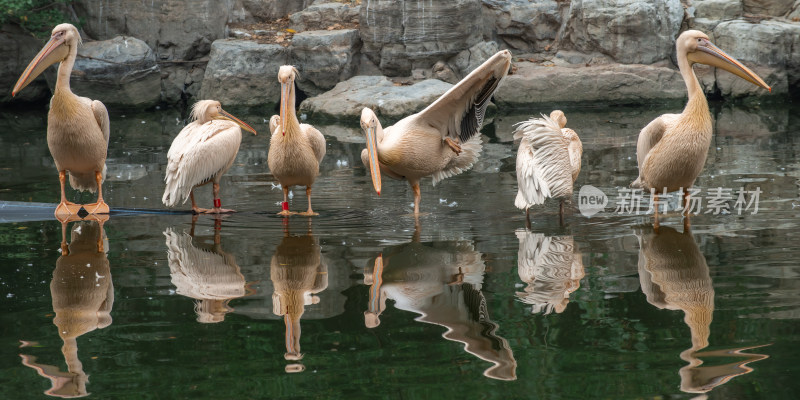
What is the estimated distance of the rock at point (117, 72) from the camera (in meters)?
12.8

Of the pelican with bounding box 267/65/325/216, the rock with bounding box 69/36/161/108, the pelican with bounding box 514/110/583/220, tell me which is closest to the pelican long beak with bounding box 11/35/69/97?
the pelican with bounding box 267/65/325/216

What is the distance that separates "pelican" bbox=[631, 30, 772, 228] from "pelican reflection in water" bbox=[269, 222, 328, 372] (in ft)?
7.13

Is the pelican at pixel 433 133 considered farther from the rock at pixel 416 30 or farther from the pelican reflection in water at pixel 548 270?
the rock at pixel 416 30

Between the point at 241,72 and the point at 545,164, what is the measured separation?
8050 mm

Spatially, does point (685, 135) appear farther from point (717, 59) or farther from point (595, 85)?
point (595, 85)

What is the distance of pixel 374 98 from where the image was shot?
11.8 metres

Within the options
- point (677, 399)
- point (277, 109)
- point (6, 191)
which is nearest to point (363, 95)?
point (277, 109)

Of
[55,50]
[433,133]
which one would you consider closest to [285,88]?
[433,133]

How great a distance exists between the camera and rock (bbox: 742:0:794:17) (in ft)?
42.0

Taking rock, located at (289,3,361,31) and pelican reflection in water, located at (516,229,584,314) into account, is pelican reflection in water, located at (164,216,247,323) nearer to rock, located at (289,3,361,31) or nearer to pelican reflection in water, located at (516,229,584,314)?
pelican reflection in water, located at (516,229,584,314)

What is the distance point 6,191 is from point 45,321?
3.74 metres

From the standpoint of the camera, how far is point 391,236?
5.20 m

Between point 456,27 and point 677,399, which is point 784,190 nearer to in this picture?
point 677,399

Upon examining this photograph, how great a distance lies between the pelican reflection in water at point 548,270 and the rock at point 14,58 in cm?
1030
